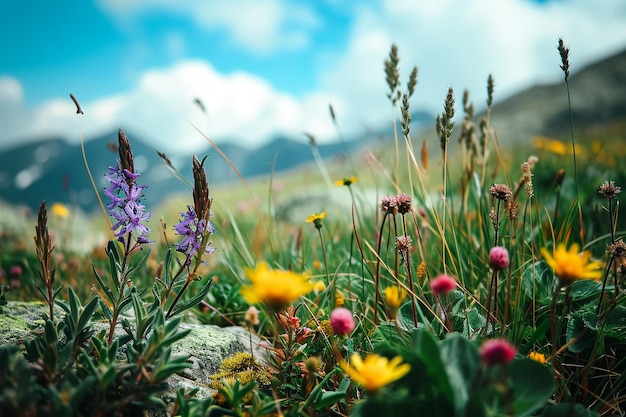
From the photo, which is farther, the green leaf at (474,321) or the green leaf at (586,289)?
the green leaf at (586,289)

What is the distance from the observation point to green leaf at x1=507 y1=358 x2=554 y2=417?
1005 mm

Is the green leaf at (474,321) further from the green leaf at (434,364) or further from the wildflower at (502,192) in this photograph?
the green leaf at (434,364)

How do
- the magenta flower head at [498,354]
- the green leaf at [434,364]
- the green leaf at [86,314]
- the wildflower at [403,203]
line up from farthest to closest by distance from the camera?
the wildflower at [403,203]
the green leaf at [86,314]
the green leaf at [434,364]
the magenta flower head at [498,354]

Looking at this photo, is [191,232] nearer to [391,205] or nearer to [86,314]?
→ [86,314]

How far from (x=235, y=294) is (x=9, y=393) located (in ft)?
4.74

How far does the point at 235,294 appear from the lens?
2.34 m

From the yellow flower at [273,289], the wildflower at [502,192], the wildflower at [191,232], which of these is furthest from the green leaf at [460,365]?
the wildflower at [191,232]

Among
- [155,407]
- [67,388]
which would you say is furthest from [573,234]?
[67,388]

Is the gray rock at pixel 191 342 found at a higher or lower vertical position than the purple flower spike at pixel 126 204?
lower

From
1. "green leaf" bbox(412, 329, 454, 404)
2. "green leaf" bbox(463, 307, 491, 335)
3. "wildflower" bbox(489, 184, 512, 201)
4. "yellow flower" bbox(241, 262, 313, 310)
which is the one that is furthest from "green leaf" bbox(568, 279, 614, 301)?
"yellow flower" bbox(241, 262, 313, 310)

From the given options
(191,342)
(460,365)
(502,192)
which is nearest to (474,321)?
(502,192)

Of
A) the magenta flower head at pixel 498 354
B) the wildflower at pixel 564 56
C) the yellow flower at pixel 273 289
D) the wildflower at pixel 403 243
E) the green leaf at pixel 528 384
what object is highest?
the wildflower at pixel 564 56

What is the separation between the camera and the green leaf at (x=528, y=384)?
100 cm

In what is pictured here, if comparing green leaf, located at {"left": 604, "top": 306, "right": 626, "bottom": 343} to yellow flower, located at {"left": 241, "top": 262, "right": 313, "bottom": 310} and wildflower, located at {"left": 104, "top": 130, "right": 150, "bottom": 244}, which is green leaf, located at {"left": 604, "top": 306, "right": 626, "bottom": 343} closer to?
yellow flower, located at {"left": 241, "top": 262, "right": 313, "bottom": 310}
